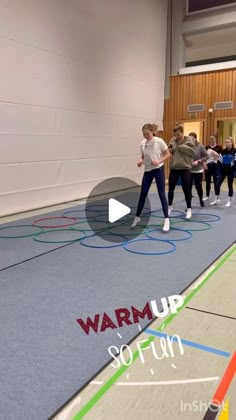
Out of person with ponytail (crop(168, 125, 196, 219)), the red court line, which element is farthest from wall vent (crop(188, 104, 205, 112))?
the red court line

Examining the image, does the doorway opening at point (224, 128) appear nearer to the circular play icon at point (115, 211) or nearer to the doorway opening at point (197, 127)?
the doorway opening at point (197, 127)

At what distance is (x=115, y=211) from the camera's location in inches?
268

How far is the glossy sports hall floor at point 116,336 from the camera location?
1.65 meters

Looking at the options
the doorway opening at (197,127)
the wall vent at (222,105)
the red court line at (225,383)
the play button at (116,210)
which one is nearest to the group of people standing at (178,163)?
the play button at (116,210)

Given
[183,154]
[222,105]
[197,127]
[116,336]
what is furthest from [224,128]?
[116,336]

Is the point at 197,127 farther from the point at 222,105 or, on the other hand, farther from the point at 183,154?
the point at 183,154

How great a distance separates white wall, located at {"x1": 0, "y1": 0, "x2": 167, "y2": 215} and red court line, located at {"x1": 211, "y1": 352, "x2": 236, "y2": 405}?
206 inches

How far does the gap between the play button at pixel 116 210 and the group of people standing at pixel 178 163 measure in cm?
76

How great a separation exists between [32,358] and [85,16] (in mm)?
7809

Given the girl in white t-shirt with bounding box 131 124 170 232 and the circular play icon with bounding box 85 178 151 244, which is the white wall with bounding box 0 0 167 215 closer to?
the circular play icon with bounding box 85 178 151 244

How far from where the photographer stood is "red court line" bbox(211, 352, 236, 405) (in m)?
1.65

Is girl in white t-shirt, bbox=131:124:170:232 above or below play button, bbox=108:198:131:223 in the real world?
above

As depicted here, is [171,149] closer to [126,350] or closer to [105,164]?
[105,164]

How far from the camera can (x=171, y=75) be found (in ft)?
38.4
